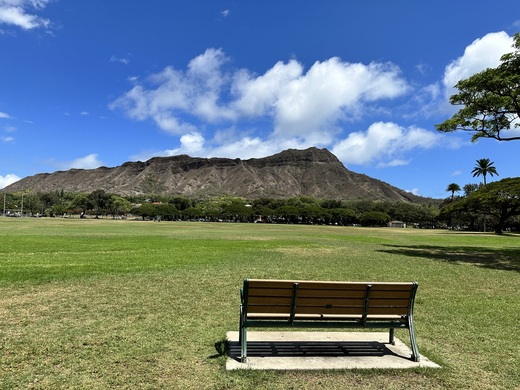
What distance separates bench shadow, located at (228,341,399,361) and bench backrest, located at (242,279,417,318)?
78 cm

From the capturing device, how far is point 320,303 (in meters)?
5.74

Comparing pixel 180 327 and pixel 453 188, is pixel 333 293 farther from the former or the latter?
pixel 453 188

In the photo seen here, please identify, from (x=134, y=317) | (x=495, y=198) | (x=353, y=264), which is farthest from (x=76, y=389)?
(x=495, y=198)

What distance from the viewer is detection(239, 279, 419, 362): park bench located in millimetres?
5605

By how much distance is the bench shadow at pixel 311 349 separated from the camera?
237 inches

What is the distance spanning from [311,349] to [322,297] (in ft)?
3.86

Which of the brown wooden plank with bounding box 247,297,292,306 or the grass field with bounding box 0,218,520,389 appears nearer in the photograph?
the grass field with bounding box 0,218,520,389

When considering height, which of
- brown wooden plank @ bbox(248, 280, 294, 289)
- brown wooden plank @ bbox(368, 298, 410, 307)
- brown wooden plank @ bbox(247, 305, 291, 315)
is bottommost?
brown wooden plank @ bbox(247, 305, 291, 315)

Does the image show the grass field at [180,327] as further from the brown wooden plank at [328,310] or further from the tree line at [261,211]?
the tree line at [261,211]

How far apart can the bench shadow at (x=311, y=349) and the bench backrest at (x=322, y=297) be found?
0.78 m

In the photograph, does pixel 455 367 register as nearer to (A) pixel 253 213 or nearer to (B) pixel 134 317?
(B) pixel 134 317

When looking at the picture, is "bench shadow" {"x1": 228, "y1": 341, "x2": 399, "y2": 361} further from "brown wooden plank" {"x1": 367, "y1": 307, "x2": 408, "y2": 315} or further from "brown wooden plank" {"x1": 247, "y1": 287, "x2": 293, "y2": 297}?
"brown wooden plank" {"x1": 247, "y1": 287, "x2": 293, "y2": 297}

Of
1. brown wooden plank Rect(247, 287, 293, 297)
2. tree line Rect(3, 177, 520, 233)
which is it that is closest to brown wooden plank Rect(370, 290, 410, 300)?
brown wooden plank Rect(247, 287, 293, 297)

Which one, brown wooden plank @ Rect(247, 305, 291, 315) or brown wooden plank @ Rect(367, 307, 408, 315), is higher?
brown wooden plank @ Rect(247, 305, 291, 315)
